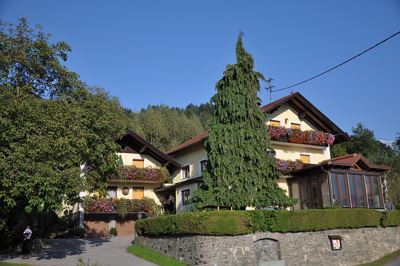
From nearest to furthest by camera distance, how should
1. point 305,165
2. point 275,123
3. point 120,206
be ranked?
point 120,206 < point 305,165 < point 275,123

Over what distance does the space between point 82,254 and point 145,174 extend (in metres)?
13.2

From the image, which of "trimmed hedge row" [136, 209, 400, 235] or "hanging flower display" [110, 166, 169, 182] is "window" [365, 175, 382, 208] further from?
"hanging flower display" [110, 166, 169, 182]

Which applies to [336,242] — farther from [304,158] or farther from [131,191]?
[131,191]

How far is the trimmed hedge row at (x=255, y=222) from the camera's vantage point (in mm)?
22797

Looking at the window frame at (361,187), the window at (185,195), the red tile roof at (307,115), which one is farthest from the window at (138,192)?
the window frame at (361,187)

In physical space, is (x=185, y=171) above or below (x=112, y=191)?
above

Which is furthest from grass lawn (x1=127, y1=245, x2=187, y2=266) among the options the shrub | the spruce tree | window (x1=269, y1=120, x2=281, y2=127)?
window (x1=269, y1=120, x2=281, y2=127)

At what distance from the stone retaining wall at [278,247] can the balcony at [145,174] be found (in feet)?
30.3

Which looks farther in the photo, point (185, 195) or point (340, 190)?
point (185, 195)

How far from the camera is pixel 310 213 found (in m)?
25.7

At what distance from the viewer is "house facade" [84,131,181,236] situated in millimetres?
35281

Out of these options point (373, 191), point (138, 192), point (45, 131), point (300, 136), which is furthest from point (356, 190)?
point (45, 131)

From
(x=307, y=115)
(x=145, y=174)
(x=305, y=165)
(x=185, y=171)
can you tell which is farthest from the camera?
(x=185, y=171)

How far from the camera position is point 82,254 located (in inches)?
991
